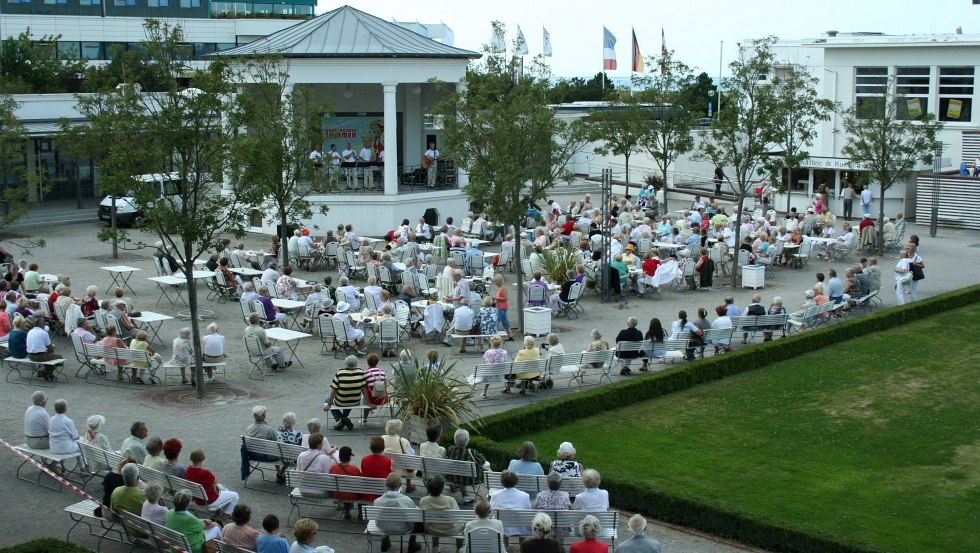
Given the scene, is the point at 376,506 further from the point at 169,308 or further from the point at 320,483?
the point at 169,308

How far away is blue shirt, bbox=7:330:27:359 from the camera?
18953mm

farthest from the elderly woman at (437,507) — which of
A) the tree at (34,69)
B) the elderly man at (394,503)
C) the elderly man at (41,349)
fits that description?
the tree at (34,69)

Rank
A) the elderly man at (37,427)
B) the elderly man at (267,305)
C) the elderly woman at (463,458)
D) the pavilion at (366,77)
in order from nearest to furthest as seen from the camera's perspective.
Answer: the elderly woman at (463,458), the elderly man at (37,427), the elderly man at (267,305), the pavilion at (366,77)

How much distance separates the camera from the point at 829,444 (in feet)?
52.4

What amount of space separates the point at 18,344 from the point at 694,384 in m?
11.3

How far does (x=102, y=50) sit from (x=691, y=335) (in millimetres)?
50647

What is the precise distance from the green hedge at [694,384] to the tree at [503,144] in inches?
187

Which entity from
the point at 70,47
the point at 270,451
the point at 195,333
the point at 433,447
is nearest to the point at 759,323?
the point at 433,447

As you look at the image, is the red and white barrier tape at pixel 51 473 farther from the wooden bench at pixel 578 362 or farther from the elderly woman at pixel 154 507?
the wooden bench at pixel 578 362

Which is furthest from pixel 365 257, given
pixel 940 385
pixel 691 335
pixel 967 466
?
pixel 967 466

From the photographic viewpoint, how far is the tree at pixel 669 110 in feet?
127

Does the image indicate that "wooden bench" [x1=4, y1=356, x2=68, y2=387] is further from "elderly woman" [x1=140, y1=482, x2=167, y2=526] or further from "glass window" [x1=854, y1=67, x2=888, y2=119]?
"glass window" [x1=854, y1=67, x2=888, y2=119]

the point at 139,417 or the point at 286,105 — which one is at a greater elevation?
the point at 286,105

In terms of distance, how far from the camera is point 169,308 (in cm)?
2520
